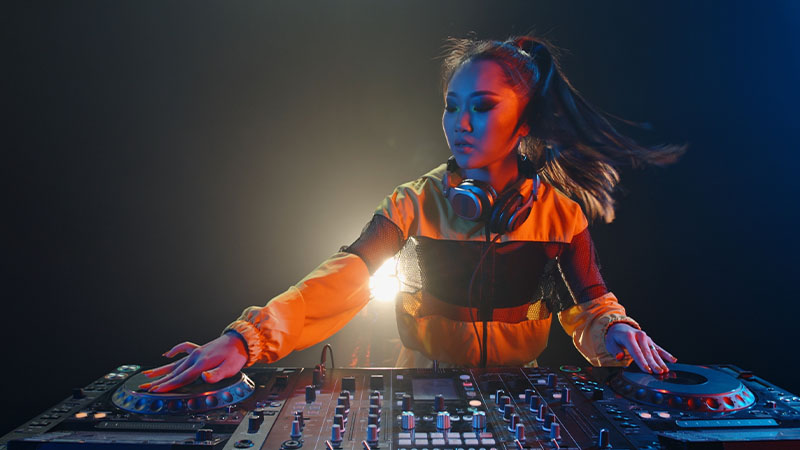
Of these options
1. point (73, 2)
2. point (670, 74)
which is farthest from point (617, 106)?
point (73, 2)

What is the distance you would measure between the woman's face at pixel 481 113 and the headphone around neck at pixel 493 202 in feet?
0.33

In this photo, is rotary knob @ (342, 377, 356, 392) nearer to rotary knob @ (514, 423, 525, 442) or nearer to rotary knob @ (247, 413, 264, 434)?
rotary knob @ (247, 413, 264, 434)

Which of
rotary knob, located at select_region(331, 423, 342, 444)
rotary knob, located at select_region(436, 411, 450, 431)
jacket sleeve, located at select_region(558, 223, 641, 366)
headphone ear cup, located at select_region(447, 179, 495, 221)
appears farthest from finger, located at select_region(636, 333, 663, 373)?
rotary knob, located at select_region(331, 423, 342, 444)

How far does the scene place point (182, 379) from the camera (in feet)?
4.69

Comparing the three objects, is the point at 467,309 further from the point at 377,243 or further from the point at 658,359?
the point at 658,359

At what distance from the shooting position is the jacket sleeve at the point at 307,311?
5.25ft

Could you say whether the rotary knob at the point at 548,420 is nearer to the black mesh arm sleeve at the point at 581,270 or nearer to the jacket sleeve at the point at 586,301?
the jacket sleeve at the point at 586,301

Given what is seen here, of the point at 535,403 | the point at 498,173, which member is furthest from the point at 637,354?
the point at 498,173

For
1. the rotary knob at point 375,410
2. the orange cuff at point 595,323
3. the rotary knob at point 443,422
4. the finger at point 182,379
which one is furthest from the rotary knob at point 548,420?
the finger at point 182,379

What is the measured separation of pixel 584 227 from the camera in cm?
210

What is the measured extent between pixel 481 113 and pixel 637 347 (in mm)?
882

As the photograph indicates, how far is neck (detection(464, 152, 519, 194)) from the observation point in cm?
203

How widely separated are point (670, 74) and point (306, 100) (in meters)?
1.49

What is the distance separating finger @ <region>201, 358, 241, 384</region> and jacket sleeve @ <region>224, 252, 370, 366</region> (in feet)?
0.19
